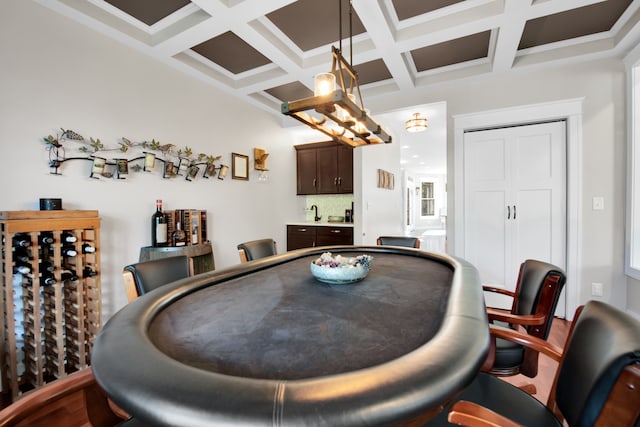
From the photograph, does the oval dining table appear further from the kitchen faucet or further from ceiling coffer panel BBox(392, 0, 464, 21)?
the kitchen faucet

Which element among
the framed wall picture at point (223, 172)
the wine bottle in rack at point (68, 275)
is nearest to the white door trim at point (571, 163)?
the framed wall picture at point (223, 172)

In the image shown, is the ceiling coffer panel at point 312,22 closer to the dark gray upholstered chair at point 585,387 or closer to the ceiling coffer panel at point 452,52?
the ceiling coffer panel at point 452,52

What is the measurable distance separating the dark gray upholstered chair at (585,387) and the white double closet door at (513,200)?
94.0 inches

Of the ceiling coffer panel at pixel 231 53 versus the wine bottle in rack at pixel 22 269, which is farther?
the ceiling coffer panel at pixel 231 53

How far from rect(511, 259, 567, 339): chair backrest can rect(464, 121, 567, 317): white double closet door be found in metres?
1.72

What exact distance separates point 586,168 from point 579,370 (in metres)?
2.87

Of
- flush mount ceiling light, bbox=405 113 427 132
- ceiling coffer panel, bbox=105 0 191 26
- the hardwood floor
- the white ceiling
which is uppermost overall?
ceiling coffer panel, bbox=105 0 191 26

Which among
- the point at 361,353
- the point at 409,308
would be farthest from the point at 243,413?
the point at 409,308

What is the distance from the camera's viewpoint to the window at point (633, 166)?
2.51 meters

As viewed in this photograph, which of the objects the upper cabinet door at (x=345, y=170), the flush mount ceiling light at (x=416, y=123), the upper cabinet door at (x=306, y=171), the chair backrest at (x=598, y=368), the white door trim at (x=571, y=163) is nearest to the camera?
the chair backrest at (x=598, y=368)

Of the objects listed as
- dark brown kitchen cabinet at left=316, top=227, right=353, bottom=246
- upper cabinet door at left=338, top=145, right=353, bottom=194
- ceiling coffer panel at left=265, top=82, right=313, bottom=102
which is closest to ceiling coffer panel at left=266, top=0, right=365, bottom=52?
ceiling coffer panel at left=265, top=82, right=313, bottom=102

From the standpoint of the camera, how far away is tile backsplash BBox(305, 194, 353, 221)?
495cm

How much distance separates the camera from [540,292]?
1.40m

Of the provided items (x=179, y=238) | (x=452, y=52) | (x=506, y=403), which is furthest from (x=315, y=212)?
(x=506, y=403)
